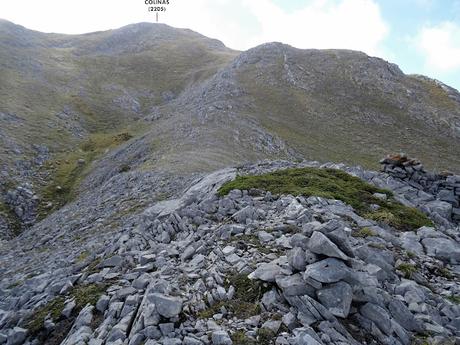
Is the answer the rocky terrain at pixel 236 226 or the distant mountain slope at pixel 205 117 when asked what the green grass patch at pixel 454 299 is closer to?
the rocky terrain at pixel 236 226

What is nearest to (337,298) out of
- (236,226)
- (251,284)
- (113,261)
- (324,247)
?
(324,247)

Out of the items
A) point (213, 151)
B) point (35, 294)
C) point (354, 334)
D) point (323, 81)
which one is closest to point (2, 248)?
point (35, 294)

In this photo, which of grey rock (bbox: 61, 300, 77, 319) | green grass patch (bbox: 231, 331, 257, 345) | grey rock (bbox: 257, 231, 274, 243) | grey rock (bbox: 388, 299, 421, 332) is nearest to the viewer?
green grass patch (bbox: 231, 331, 257, 345)

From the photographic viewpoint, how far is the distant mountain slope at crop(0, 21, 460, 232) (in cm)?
4338

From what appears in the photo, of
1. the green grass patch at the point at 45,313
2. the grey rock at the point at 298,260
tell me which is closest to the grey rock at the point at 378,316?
the grey rock at the point at 298,260

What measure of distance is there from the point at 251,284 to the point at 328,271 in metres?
2.23

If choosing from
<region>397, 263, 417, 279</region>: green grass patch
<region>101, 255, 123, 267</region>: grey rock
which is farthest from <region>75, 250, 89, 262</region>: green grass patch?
<region>397, 263, 417, 279</region>: green grass patch

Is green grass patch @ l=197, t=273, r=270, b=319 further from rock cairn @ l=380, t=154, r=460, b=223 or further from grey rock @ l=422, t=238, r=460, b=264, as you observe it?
rock cairn @ l=380, t=154, r=460, b=223

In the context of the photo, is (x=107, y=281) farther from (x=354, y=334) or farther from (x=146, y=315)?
A: (x=354, y=334)

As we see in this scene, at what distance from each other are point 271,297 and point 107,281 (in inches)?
254

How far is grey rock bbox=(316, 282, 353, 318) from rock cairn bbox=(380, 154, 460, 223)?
710 inches

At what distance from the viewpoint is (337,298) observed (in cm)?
935

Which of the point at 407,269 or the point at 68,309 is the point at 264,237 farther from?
the point at 68,309

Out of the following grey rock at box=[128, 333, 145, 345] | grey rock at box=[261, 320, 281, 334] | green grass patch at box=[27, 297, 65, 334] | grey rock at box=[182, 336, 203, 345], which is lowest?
green grass patch at box=[27, 297, 65, 334]
